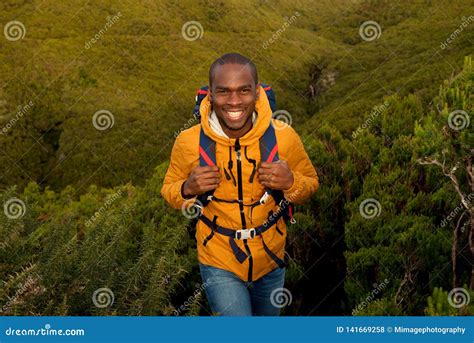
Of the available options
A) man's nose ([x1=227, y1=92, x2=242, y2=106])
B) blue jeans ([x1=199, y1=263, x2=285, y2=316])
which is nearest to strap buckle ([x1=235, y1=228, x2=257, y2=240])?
blue jeans ([x1=199, y1=263, x2=285, y2=316])

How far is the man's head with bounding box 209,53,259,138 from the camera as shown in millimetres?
3873

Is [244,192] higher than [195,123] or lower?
lower

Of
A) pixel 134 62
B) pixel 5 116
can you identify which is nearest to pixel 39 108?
pixel 5 116

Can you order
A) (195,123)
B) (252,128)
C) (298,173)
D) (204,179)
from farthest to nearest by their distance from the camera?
1. (195,123)
2. (298,173)
3. (252,128)
4. (204,179)

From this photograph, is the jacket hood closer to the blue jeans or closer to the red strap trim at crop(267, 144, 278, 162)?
the red strap trim at crop(267, 144, 278, 162)

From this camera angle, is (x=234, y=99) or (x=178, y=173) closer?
(x=234, y=99)

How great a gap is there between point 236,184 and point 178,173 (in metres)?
0.57

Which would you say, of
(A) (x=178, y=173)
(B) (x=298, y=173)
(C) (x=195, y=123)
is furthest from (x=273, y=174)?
(C) (x=195, y=123)

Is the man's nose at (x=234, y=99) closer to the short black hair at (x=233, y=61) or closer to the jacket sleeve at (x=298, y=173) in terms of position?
the short black hair at (x=233, y=61)

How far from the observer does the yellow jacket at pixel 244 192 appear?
4.01 meters

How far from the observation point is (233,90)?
3.88 metres

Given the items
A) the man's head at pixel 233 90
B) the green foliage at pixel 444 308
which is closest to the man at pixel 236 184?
the man's head at pixel 233 90

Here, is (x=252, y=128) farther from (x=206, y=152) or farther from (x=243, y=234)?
(x=243, y=234)
